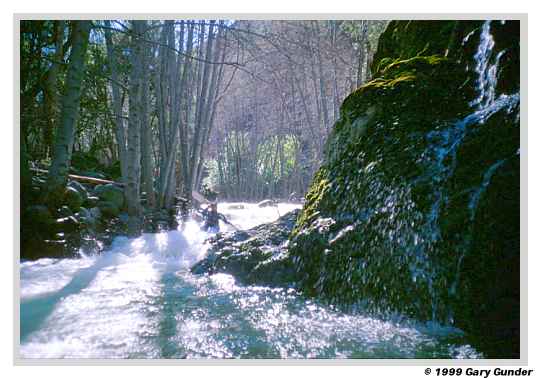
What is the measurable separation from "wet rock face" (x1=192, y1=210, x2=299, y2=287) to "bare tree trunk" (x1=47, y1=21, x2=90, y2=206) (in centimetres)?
198

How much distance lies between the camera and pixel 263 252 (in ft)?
12.0

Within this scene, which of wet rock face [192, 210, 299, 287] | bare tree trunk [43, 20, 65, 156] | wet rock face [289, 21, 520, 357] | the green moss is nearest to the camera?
wet rock face [289, 21, 520, 357]

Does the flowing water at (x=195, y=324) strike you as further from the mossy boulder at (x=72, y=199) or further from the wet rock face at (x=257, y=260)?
the mossy boulder at (x=72, y=199)

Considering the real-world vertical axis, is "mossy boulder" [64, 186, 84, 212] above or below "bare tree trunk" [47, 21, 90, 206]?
below

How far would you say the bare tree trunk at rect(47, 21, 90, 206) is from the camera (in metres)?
4.75

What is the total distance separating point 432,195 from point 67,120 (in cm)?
393

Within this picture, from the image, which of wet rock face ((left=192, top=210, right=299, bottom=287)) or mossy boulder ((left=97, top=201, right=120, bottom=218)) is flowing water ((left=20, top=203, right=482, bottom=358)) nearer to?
wet rock face ((left=192, top=210, right=299, bottom=287))

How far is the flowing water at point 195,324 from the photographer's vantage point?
2021 millimetres

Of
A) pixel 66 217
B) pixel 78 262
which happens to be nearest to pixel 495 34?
pixel 78 262

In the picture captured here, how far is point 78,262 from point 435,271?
337cm

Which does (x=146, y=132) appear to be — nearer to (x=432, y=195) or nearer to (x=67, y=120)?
(x=67, y=120)

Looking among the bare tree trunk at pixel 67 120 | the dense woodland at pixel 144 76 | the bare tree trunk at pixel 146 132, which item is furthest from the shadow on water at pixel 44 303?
the bare tree trunk at pixel 146 132

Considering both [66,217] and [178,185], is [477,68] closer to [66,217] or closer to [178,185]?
[66,217]

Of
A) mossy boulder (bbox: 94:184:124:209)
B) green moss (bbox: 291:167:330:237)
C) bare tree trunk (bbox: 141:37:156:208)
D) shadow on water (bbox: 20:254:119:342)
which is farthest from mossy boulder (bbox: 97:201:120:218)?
green moss (bbox: 291:167:330:237)
